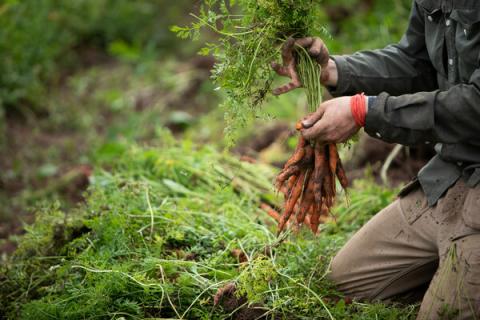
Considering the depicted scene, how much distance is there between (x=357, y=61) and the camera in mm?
2820

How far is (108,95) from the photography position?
612 cm

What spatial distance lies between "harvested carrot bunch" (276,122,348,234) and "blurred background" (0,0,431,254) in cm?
123

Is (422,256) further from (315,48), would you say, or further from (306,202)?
(315,48)

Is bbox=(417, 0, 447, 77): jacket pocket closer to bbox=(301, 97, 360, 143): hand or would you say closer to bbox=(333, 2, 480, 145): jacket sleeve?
bbox=(333, 2, 480, 145): jacket sleeve

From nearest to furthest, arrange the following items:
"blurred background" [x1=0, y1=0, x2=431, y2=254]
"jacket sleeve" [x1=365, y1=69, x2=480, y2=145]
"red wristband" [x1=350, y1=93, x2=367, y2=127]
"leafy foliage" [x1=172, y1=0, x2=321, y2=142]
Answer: "jacket sleeve" [x1=365, y1=69, x2=480, y2=145]
"red wristband" [x1=350, y1=93, x2=367, y2=127]
"leafy foliage" [x1=172, y1=0, x2=321, y2=142]
"blurred background" [x1=0, y1=0, x2=431, y2=254]

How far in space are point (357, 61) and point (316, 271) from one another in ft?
3.06

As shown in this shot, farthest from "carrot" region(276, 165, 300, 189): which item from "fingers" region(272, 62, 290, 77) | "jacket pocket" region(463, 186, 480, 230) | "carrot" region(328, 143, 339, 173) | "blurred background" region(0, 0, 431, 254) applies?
"blurred background" region(0, 0, 431, 254)

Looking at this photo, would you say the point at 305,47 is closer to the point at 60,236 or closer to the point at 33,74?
the point at 60,236

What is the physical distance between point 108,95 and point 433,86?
3.85m

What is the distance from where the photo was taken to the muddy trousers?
7.75 feet

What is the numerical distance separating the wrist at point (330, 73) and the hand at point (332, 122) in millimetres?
380

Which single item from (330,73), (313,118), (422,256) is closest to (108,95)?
(330,73)

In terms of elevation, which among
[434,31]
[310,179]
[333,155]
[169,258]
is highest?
[434,31]

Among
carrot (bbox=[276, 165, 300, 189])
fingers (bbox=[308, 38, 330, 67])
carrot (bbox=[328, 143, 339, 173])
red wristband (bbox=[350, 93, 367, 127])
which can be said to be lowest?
carrot (bbox=[276, 165, 300, 189])
